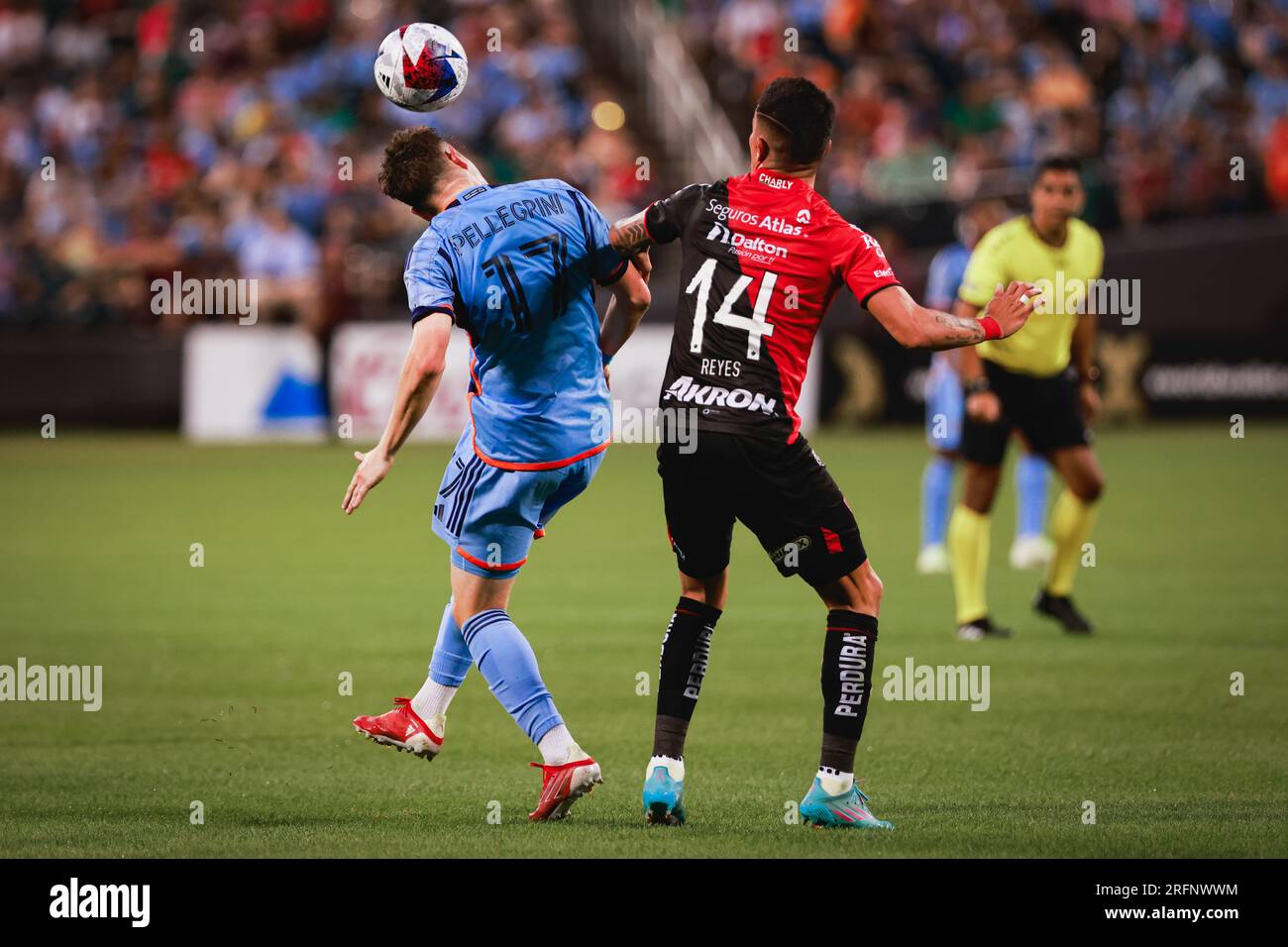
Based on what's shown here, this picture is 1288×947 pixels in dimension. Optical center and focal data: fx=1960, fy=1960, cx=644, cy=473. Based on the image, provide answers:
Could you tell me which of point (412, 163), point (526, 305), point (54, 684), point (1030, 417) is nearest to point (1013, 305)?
point (526, 305)

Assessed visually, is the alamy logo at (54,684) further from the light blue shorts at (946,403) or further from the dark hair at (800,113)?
the light blue shorts at (946,403)

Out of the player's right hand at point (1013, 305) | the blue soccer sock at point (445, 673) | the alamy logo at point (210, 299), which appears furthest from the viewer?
the alamy logo at point (210, 299)

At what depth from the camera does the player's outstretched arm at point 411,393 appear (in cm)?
640

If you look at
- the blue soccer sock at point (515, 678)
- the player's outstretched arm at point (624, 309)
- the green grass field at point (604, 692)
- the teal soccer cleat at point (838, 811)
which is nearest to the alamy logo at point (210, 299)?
the green grass field at point (604, 692)

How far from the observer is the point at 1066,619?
11.5m

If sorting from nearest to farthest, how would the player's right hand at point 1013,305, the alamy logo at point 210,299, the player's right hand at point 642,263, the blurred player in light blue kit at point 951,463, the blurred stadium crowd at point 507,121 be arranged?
1. the player's right hand at point 1013,305
2. the player's right hand at point 642,263
3. the blurred player in light blue kit at point 951,463
4. the blurred stadium crowd at point 507,121
5. the alamy logo at point 210,299

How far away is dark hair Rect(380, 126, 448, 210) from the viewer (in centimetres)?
686

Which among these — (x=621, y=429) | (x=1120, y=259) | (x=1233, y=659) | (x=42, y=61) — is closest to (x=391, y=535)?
(x=1233, y=659)

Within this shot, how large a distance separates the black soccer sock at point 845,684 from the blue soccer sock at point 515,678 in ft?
3.05

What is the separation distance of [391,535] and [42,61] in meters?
16.9

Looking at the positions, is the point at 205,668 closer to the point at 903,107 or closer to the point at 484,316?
the point at 484,316

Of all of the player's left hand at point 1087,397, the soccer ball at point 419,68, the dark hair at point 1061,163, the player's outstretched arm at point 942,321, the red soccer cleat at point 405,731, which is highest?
the dark hair at point 1061,163

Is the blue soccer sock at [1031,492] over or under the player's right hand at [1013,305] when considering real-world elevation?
under
